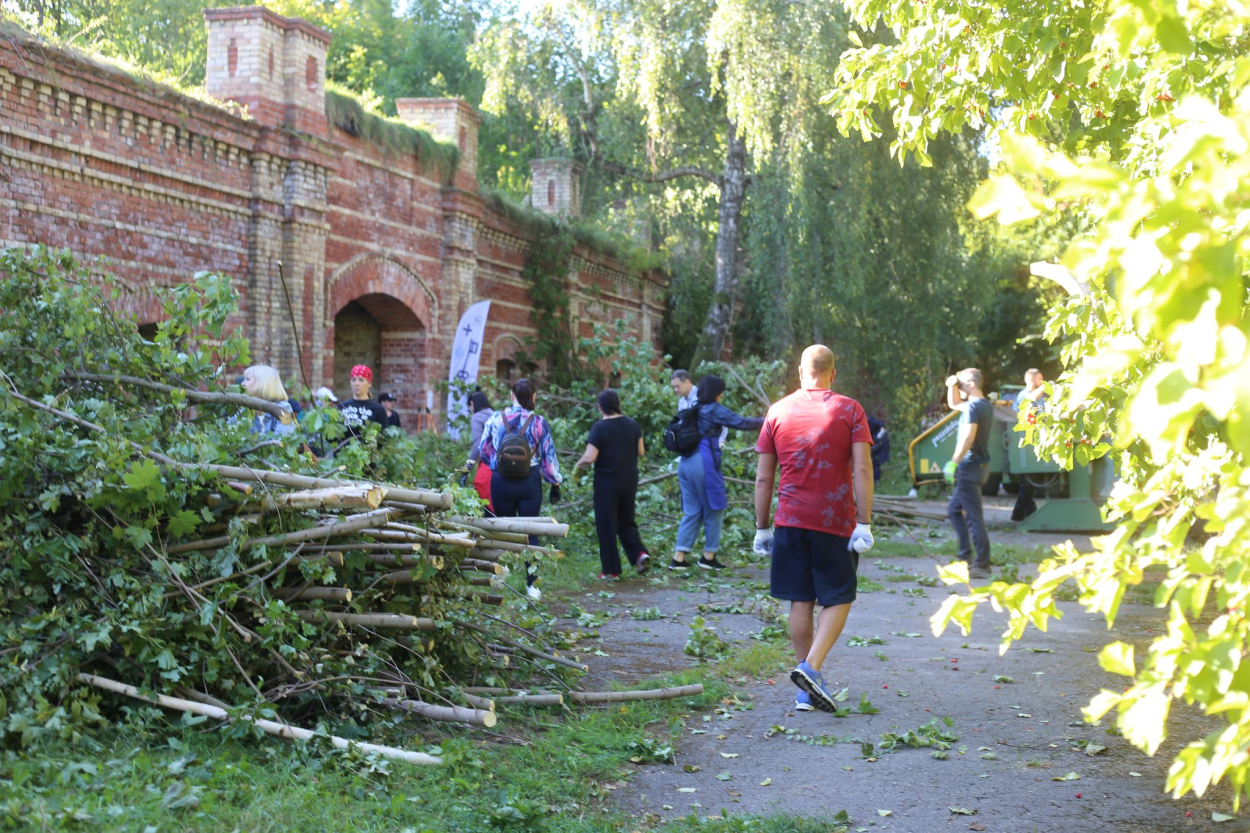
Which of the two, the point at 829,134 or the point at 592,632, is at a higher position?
the point at 829,134

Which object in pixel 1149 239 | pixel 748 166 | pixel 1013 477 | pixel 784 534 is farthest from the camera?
pixel 748 166

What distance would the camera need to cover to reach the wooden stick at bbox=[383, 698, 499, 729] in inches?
194

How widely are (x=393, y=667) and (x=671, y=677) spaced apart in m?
1.69

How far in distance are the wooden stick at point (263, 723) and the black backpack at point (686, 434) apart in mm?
6077

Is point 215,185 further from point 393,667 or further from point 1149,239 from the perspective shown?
point 1149,239

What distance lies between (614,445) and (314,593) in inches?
188

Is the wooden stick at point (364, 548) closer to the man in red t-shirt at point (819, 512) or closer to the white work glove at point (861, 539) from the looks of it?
the man in red t-shirt at point (819, 512)

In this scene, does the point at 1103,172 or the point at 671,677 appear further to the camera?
the point at 671,677

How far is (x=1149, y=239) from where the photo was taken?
1789 millimetres

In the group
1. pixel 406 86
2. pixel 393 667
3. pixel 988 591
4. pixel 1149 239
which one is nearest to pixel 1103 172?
pixel 1149 239

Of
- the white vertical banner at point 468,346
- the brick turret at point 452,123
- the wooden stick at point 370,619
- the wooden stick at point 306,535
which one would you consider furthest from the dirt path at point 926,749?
the brick turret at point 452,123

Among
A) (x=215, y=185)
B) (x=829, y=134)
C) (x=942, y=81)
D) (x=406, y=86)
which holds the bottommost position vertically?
(x=942, y=81)

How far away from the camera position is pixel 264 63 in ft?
43.1

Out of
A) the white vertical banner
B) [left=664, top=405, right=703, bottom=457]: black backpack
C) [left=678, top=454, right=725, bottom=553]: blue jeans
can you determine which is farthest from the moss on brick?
[left=678, top=454, right=725, bottom=553]: blue jeans
